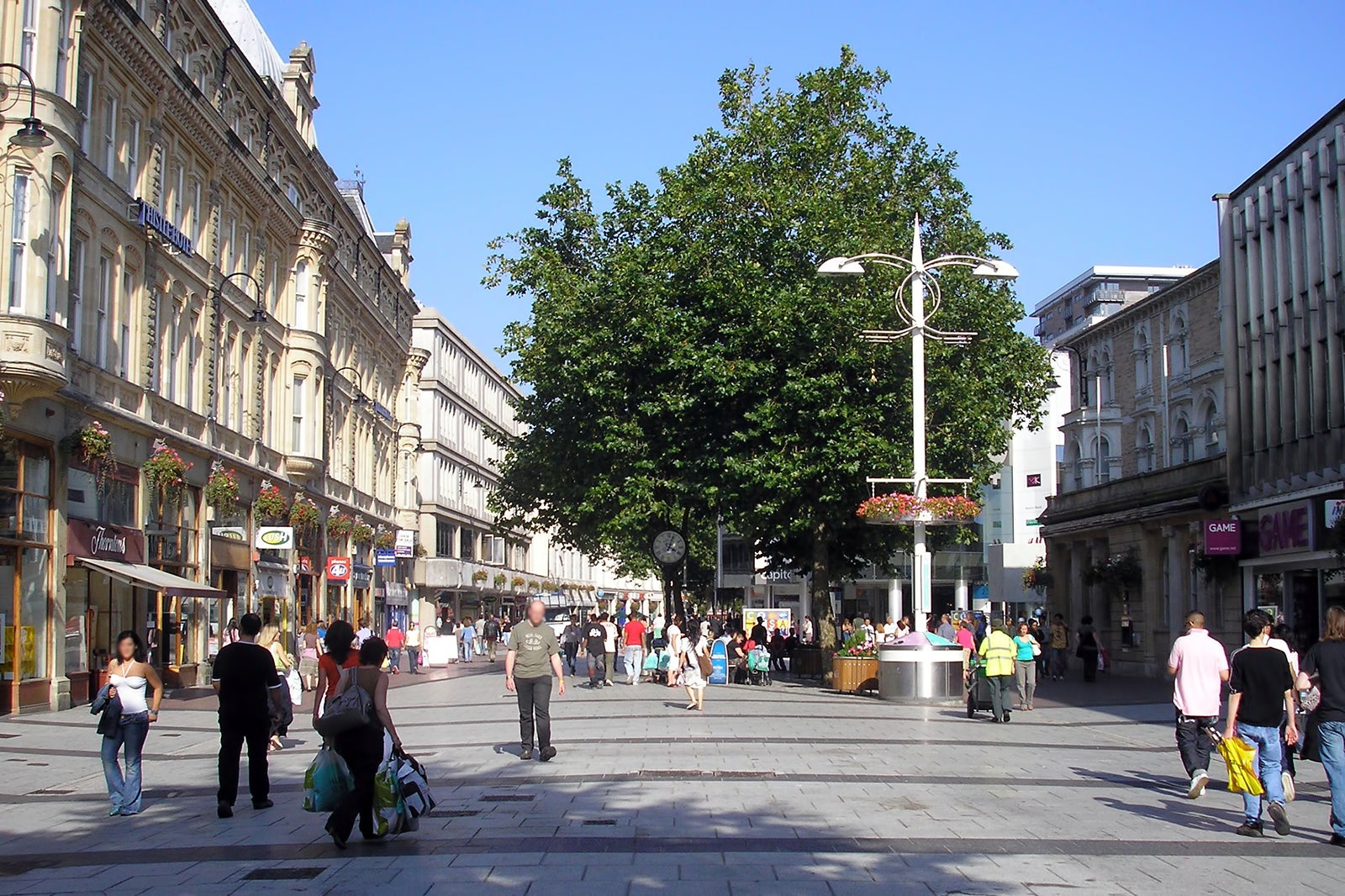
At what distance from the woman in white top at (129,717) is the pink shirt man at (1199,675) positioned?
29.7 ft

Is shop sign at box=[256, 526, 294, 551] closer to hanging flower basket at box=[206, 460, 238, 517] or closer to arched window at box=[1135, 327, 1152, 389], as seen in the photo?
hanging flower basket at box=[206, 460, 238, 517]

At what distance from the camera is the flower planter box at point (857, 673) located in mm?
27875

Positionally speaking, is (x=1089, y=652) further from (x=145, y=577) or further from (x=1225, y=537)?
(x=145, y=577)

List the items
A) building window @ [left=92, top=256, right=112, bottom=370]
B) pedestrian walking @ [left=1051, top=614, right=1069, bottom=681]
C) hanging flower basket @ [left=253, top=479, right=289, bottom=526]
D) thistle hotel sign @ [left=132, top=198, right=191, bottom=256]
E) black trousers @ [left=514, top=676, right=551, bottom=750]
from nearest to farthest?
black trousers @ [left=514, top=676, right=551, bottom=750] < building window @ [left=92, top=256, right=112, bottom=370] < thistle hotel sign @ [left=132, top=198, right=191, bottom=256] < hanging flower basket @ [left=253, top=479, right=289, bottom=526] < pedestrian walking @ [left=1051, top=614, right=1069, bottom=681]

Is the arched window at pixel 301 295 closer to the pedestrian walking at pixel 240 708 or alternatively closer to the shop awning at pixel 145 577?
the shop awning at pixel 145 577

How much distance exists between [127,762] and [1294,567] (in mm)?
24987

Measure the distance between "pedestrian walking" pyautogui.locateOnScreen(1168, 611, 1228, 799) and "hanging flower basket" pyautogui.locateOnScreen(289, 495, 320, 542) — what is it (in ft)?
99.1

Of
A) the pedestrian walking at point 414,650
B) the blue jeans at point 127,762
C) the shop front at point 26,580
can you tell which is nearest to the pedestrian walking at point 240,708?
the blue jeans at point 127,762

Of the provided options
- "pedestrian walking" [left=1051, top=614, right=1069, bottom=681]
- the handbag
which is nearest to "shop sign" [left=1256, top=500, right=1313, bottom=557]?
→ "pedestrian walking" [left=1051, top=614, right=1069, bottom=681]

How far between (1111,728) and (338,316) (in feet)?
111

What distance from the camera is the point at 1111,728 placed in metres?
21.2

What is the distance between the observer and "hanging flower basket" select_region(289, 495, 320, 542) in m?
39.2

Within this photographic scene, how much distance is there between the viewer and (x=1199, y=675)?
42.3ft

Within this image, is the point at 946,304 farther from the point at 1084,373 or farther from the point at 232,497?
the point at 232,497
